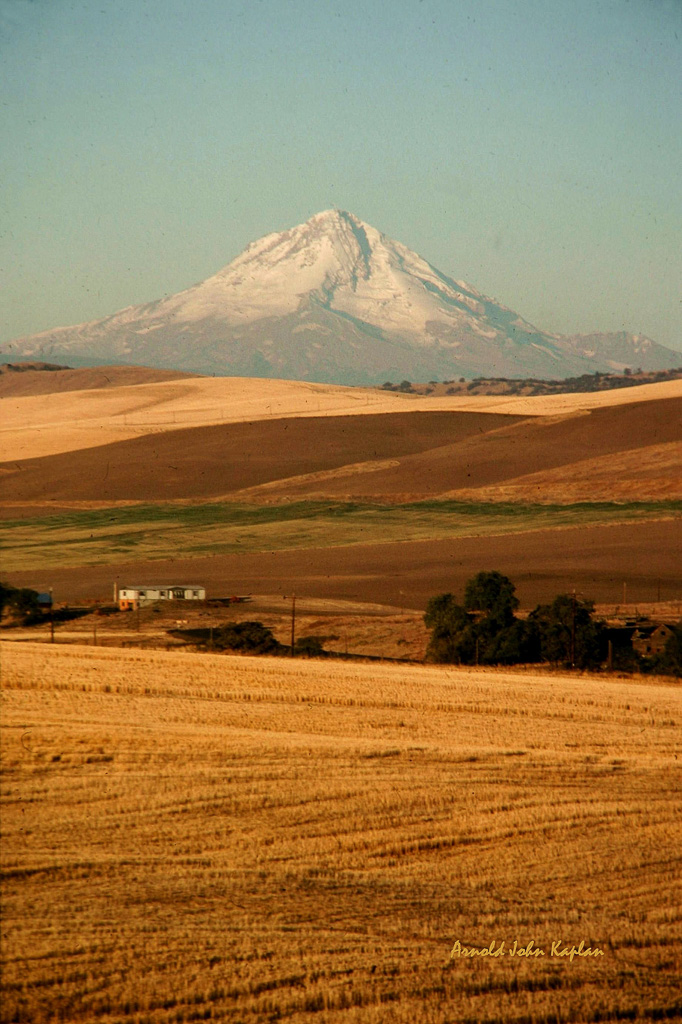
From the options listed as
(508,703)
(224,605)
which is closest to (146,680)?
(508,703)

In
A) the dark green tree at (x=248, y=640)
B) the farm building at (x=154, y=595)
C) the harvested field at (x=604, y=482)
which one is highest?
the harvested field at (x=604, y=482)

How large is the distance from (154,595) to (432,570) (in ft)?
53.3

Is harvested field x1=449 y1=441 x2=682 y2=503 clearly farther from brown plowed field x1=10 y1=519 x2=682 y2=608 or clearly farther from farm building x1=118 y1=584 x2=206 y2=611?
A: farm building x1=118 y1=584 x2=206 y2=611

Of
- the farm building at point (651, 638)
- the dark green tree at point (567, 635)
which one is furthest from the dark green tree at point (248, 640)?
the farm building at point (651, 638)

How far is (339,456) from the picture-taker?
107 metres

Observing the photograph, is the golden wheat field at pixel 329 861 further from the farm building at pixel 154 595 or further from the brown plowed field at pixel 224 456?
the brown plowed field at pixel 224 456

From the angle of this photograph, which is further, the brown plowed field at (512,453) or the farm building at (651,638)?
the brown plowed field at (512,453)

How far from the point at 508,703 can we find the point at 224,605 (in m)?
26.9

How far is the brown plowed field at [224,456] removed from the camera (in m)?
96.0

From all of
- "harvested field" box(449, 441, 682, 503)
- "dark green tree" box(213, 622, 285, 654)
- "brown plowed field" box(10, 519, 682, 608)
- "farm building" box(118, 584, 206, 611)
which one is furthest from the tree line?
"harvested field" box(449, 441, 682, 503)

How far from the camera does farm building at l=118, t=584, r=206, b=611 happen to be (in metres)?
49.7

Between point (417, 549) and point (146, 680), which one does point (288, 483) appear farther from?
point (146, 680)

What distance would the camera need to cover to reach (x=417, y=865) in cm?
1398

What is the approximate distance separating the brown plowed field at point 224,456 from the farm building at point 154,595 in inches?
1629
